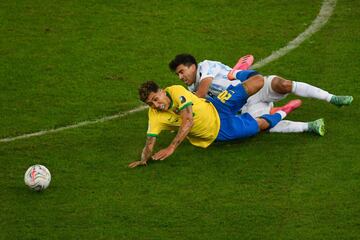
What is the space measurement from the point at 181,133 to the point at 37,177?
67.3 inches

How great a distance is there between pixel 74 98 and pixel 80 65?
1.30 meters

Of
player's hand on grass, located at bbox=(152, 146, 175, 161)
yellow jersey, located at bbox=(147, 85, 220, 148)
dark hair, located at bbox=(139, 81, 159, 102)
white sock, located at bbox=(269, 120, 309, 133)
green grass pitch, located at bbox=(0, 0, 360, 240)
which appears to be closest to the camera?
green grass pitch, located at bbox=(0, 0, 360, 240)

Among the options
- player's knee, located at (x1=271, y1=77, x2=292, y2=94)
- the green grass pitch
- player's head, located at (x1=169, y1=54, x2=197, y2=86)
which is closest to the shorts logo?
the green grass pitch

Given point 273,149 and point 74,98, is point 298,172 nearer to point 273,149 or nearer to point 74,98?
point 273,149

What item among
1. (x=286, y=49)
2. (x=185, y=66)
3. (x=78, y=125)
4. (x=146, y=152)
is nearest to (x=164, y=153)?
(x=146, y=152)

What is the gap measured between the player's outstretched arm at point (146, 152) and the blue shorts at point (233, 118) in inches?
34.4

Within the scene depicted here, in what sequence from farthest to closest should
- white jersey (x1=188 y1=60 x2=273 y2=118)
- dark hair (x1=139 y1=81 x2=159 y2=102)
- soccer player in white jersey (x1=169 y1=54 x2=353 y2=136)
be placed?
white jersey (x1=188 y1=60 x2=273 y2=118)
soccer player in white jersey (x1=169 y1=54 x2=353 y2=136)
dark hair (x1=139 y1=81 x2=159 y2=102)

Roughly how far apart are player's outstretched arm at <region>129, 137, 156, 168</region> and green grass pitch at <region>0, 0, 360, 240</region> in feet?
0.36

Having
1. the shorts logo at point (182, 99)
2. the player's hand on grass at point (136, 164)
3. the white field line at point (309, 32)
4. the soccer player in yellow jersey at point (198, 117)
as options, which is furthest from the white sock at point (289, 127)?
the white field line at point (309, 32)

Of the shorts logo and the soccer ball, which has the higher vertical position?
the shorts logo

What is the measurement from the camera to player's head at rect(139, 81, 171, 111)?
1082 cm

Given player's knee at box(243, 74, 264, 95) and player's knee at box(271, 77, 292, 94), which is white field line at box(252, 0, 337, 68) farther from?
player's knee at box(243, 74, 264, 95)

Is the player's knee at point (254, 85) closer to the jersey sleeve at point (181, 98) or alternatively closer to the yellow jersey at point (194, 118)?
the yellow jersey at point (194, 118)

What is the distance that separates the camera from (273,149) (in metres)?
11.2
